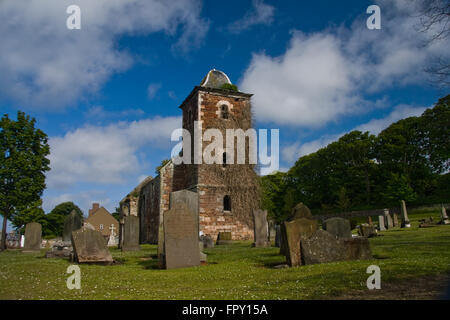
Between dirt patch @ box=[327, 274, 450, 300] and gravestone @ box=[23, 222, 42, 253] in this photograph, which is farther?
gravestone @ box=[23, 222, 42, 253]

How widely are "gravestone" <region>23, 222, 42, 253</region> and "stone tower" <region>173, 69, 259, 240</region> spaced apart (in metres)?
10.2

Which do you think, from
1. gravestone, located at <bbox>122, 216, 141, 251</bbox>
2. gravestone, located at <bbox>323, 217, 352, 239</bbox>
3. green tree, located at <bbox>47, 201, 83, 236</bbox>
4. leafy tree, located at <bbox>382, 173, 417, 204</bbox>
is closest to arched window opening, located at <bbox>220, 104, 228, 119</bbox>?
gravestone, located at <bbox>122, 216, 141, 251</bbox>

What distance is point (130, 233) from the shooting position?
16.2 meters

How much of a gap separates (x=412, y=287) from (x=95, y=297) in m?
4.64

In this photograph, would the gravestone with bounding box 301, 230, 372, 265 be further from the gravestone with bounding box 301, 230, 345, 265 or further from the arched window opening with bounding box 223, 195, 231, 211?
the arched window opening with bounding box 223, 195, 231, 211

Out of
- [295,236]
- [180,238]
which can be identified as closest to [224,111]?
[180,238]

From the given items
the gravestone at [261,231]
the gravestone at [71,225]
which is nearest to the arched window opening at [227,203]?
the gravestone at [261,231]

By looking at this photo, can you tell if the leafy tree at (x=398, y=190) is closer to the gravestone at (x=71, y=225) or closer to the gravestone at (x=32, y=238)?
the gravestone at (x=71, y=225)

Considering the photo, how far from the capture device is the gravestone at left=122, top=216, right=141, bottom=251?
53.0 ft

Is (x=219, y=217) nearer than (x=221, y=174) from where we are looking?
Yes

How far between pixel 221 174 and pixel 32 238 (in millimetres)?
12912

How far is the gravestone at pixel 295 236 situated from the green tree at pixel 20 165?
23138 mm

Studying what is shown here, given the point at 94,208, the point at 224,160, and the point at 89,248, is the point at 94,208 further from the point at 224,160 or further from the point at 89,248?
the point at 89,248
